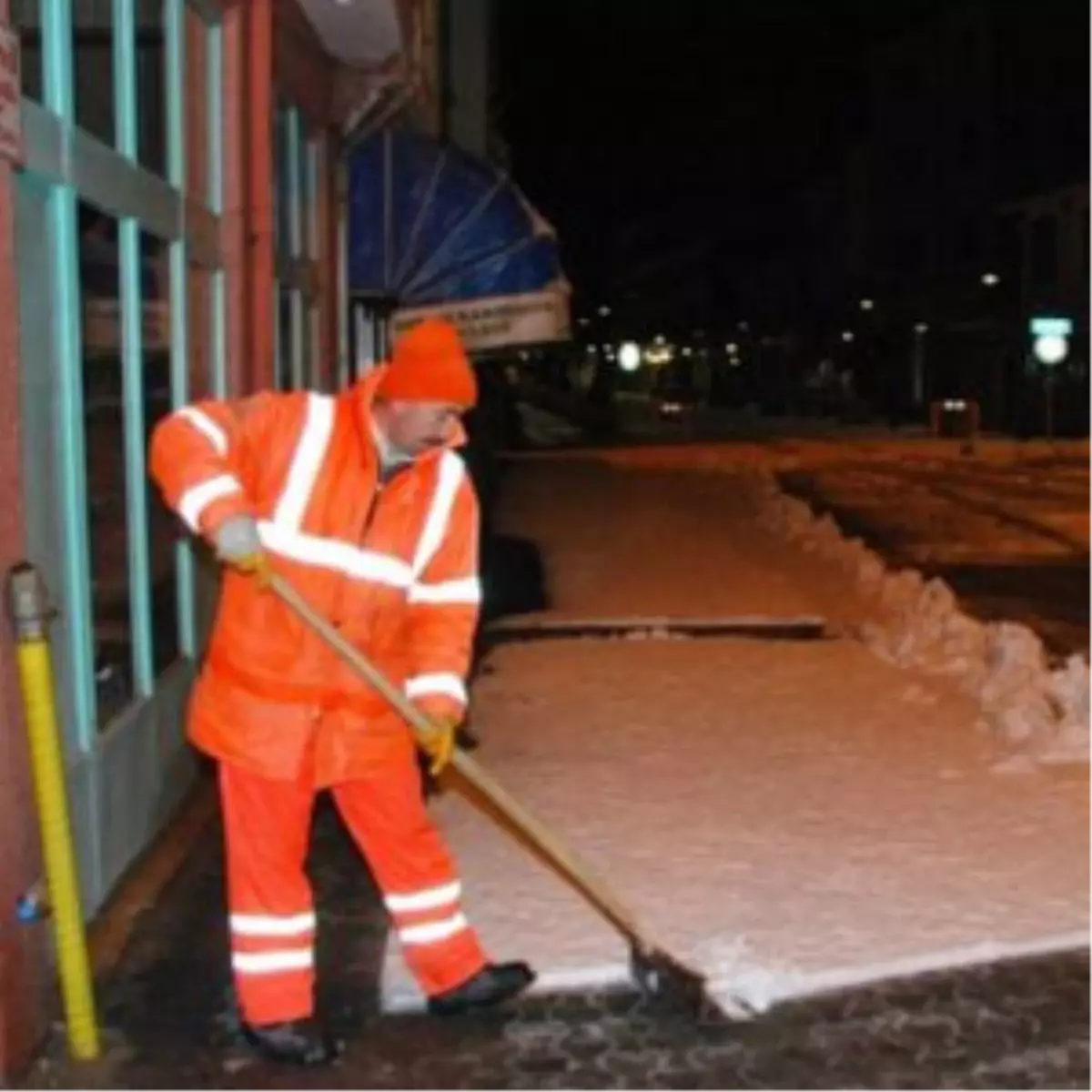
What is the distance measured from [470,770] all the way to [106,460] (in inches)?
83.4

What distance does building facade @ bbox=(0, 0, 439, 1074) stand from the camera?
4648 mm

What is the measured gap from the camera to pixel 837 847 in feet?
21.3

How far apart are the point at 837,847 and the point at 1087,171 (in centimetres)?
4462

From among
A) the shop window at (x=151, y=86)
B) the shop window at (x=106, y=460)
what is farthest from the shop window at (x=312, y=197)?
the shop window at (x=106, y=460)

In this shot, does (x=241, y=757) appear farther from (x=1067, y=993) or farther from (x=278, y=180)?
(x=278, y=180)

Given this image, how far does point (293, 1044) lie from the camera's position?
4570 millimetres

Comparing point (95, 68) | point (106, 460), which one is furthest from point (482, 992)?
point (95, 68)

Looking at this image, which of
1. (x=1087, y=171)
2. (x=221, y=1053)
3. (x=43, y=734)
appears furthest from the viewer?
(x=1087, y=171)

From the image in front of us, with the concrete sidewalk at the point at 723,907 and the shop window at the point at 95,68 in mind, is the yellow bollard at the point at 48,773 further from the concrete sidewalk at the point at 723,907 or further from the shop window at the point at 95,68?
the shop window at the point at 95,68

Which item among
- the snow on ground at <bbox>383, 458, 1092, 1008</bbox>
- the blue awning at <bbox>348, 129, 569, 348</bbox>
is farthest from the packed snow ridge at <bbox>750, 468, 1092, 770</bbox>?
the blue awning at <bbox>348, 129, 569, 348</bbox>

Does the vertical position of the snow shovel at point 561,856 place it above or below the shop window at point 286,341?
below

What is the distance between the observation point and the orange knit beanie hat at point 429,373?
4516mm

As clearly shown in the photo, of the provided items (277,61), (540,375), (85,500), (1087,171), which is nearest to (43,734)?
(85,500)

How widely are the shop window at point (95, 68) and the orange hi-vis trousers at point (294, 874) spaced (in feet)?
7.89
